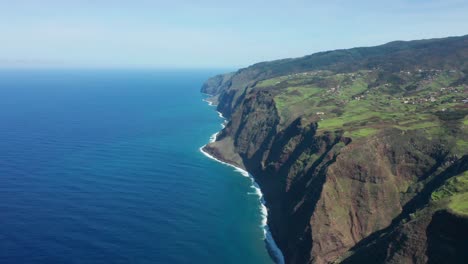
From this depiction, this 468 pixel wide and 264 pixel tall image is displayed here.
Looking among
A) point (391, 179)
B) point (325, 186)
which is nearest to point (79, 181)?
point (325, 186)

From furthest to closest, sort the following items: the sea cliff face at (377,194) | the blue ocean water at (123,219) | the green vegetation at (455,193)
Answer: the blue ocean water at (123,219), the green vegetation at (455,193), the sea cliff face at (377,194)

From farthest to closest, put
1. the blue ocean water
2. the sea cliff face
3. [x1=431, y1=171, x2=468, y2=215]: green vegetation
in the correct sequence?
the blue ocean water → [x1=431, y1=171, x2=468, y2=215]: green vegetation → the sea cliff face

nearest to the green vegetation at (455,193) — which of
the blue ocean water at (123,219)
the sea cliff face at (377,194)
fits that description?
the sea cliff face at (377,194)

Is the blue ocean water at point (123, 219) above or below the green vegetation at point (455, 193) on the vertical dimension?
below

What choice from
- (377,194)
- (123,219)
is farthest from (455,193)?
(123,219)

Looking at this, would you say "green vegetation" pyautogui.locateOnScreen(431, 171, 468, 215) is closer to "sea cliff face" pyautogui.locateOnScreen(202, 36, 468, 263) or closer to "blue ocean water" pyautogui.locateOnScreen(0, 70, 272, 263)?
"sea cliff face" pyautogui.locateOnScreen(202, 36, 468, 263)

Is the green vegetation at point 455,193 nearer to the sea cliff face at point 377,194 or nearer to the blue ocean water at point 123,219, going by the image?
the sea cliff face at point 377,194

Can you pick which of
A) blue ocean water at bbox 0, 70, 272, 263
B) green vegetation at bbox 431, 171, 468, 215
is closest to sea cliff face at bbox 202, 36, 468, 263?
green vegetation at bbox 431, 171, 468, 215

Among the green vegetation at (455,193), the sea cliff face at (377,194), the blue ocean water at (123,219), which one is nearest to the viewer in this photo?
the sea cliff face at (377,194)

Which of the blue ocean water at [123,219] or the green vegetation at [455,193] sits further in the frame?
the blue ocean water at [123,219]

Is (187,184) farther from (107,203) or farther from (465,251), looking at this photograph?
(465,251)
